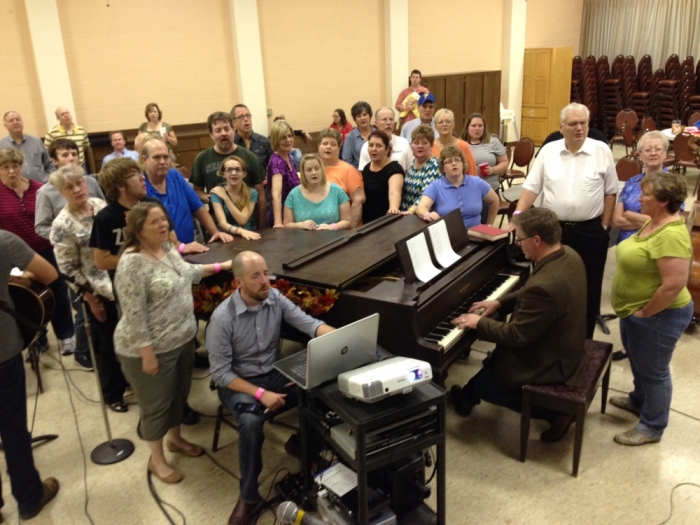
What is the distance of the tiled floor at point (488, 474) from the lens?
8.95 feet

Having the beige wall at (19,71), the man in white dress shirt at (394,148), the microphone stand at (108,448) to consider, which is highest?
the beige wall at (19,71)

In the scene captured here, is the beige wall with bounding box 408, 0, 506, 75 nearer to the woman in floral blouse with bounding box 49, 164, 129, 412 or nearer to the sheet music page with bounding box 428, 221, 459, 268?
the sheet music page with bounding box 428, 221, 459, 268

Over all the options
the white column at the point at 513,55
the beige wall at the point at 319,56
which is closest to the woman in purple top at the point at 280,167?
the beige wall at the point at 319,56

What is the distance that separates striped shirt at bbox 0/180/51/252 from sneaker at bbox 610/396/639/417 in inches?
156

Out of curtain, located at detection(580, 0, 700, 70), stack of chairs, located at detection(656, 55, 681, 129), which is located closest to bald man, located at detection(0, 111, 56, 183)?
stack of chairs, located at detection(656, 55, 681, 129)

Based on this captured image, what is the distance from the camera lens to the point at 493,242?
3.59 meters

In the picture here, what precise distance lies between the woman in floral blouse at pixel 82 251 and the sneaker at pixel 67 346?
1078 millimetres

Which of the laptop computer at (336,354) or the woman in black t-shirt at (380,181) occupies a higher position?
the woman in black t-shirt at (380,181)

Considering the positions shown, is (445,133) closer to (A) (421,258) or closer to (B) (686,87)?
(A) (421,258)

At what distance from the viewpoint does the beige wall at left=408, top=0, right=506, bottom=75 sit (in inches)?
426

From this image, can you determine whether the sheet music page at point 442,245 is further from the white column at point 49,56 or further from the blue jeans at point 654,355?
the white column at point 49,56

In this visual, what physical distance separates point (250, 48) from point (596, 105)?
25.0 ft

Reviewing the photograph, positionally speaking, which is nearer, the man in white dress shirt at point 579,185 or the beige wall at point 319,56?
the man in white dress shirt at point 579,185

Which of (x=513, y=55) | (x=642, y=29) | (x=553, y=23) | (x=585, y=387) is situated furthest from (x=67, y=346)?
(x=642, y=29)
